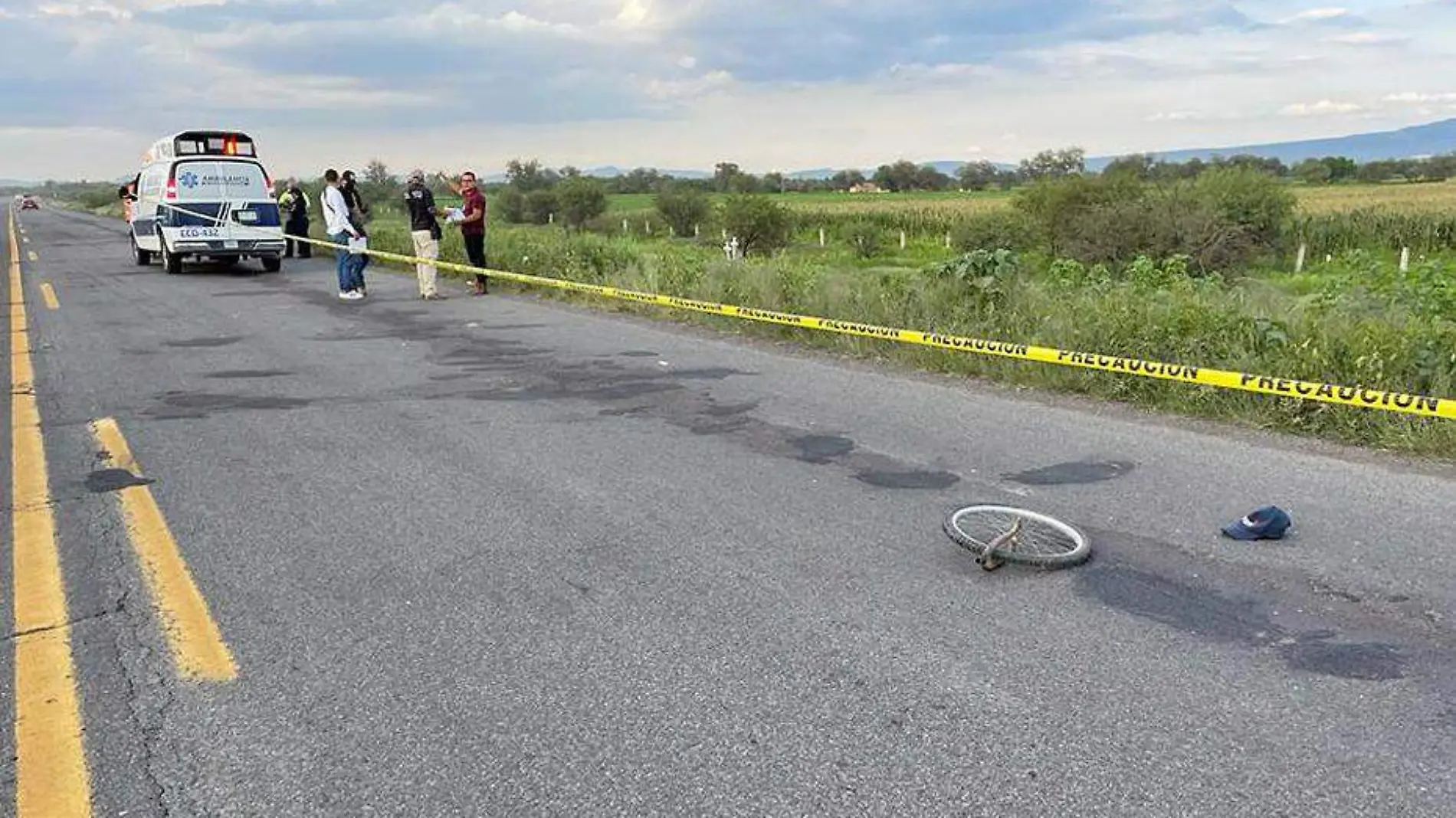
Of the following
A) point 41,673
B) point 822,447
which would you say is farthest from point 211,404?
point 41,673

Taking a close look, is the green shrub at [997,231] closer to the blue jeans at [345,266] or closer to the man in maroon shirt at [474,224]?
the man in maroon shirt at [474,224]

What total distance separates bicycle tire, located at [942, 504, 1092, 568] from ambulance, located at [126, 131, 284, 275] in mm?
17647

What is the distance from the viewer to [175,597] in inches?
165

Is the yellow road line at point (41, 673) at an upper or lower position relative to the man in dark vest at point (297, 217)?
lower

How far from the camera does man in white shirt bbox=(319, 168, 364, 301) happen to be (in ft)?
49.6

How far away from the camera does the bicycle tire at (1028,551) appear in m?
4.43

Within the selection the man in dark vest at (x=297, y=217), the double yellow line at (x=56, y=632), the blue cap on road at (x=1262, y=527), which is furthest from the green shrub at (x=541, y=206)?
the blue cap on road at (x=1262, y=527)

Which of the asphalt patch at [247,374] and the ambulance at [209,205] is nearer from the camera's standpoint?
the asphalt patch at [247,374]

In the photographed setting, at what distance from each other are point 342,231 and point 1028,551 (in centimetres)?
1307

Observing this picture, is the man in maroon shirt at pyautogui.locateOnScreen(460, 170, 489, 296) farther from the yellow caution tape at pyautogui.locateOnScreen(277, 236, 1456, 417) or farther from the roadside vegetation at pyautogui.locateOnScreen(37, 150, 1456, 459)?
the yellow caution tape at pyautogui.locateOnScreen(277, 236, 1456, 417)

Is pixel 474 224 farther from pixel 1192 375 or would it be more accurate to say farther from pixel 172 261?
pixel 1192 375

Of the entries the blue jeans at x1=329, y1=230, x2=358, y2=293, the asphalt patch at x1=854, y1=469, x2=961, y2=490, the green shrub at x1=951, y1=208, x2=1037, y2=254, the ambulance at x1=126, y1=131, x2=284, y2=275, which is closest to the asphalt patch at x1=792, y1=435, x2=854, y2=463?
the asphalt patch at x1=854, y1=469, x2=961, y2=490

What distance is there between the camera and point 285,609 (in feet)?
13.4

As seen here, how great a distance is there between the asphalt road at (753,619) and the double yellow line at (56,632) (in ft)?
0.21
